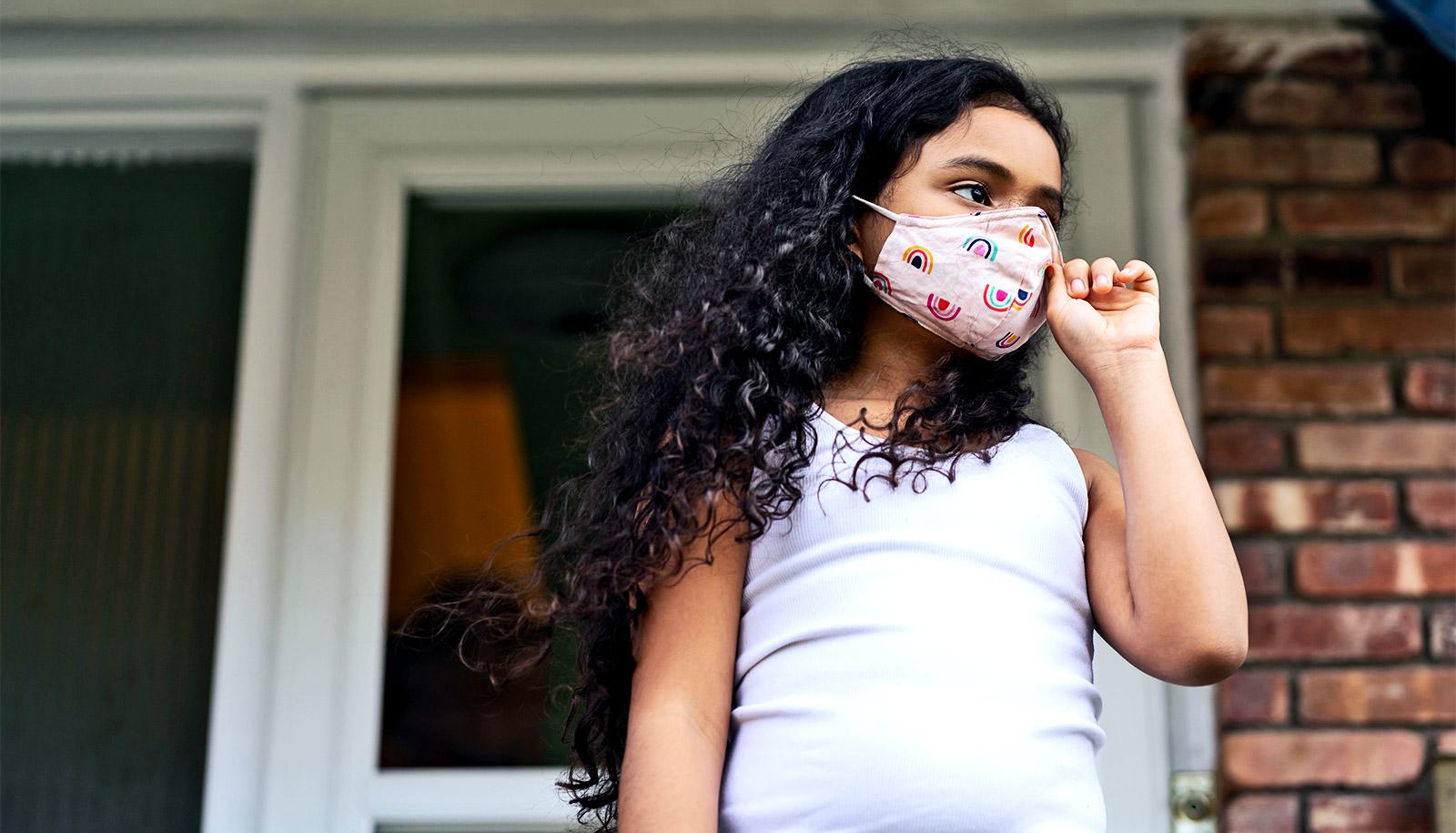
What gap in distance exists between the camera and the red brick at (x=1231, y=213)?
2.30 meters

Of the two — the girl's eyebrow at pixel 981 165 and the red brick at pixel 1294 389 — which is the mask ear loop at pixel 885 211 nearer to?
the girl's eyebrow at pixel 981 165

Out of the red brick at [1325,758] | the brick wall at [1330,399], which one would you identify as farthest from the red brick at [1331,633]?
the red brick at [1325,758]

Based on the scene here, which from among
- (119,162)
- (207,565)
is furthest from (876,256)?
(119,162)

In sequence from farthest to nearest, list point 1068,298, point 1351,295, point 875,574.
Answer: point 1351,295 < point 1068,298 < point 875,574

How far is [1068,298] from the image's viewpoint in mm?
1314

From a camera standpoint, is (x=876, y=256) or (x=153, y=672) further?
(x=153, y=672)

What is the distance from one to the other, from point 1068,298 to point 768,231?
31 centimetres

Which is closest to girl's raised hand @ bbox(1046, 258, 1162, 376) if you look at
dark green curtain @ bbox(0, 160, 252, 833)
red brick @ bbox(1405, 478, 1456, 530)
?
red brick @ bbox(1405, 478, 1456, 530)

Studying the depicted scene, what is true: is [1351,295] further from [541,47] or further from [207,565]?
[207,565]

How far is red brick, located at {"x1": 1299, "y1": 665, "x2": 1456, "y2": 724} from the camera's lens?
214 cm

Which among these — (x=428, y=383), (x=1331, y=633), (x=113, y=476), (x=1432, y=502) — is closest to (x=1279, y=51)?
(x=1432, y=502)

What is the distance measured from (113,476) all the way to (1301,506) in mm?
2060

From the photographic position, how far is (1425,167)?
2328 mm

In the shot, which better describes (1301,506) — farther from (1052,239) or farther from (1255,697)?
(1052,239)
